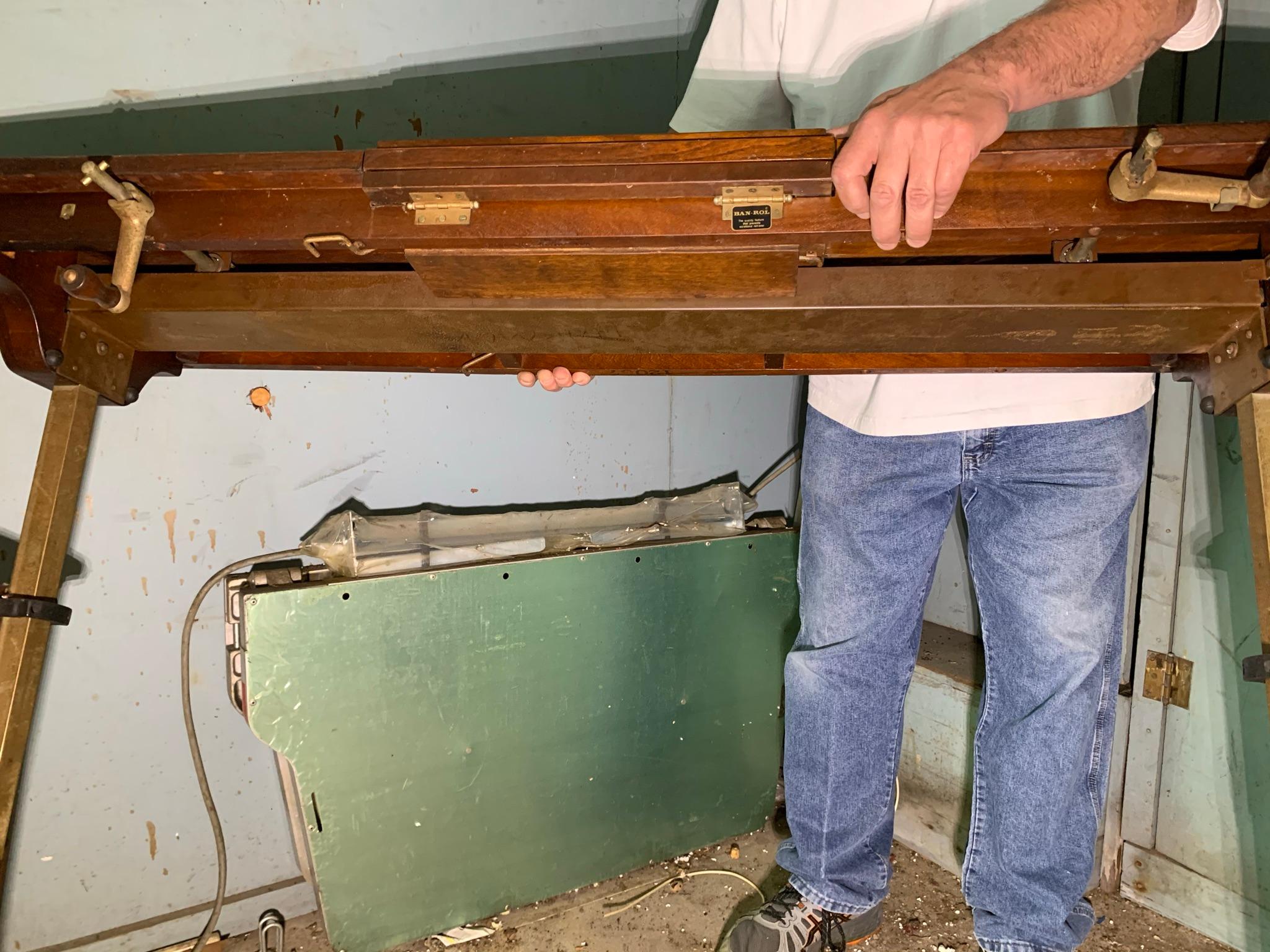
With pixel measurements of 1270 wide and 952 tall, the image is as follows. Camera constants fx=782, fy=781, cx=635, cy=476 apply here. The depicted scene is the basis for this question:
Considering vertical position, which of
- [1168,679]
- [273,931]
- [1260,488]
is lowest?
[273,931]

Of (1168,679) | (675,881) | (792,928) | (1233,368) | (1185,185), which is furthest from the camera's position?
(675,881)

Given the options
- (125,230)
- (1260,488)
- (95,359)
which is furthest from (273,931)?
(1260,488)

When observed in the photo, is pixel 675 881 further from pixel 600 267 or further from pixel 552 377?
pixel 600 267

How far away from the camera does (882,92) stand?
909mm

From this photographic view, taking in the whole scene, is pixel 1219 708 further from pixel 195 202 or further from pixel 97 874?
pixel 97 874

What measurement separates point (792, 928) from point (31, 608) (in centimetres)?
93

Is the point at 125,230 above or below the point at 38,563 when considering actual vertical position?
above

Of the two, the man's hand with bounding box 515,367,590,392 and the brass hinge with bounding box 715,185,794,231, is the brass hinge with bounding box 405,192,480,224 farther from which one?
the man's hand with bounding box 515,367,590,392

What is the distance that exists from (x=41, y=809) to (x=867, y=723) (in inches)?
40.9

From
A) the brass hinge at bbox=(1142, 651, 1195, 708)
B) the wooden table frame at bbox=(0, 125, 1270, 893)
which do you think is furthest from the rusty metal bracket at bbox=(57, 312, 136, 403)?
the brass hinge at bbox=(1142, 651, 1195, 708)

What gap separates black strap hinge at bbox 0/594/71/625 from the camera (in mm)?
602

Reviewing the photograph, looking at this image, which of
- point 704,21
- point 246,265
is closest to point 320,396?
point 246,265

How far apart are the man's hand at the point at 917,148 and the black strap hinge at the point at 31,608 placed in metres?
0.67

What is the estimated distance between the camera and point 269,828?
113cm
